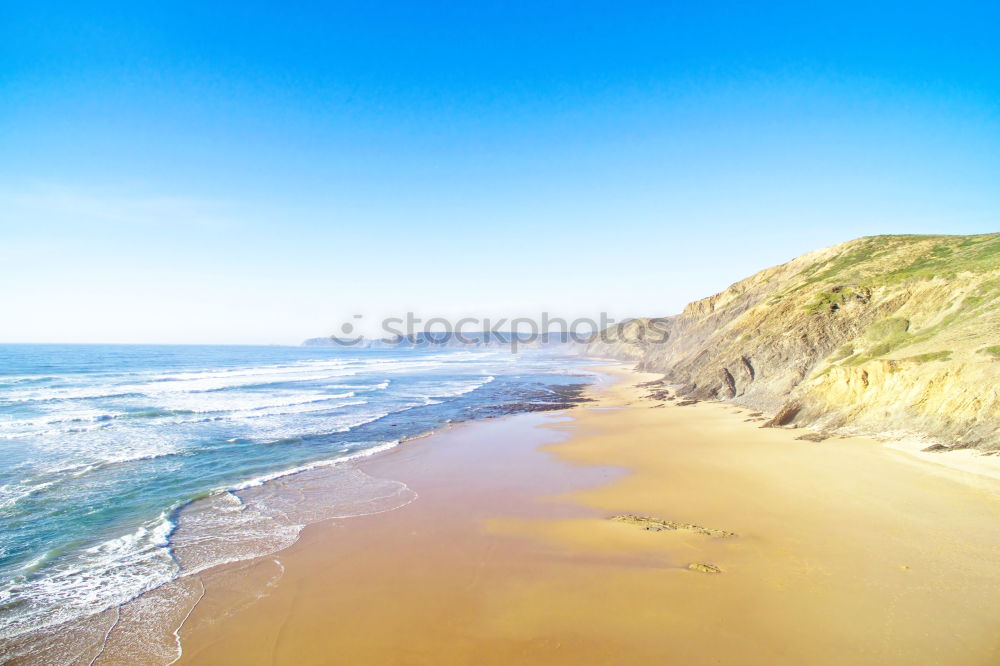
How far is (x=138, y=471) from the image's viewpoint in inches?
623

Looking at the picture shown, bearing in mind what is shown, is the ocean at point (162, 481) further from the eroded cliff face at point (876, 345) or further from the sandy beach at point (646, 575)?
the eroded cliff face at point (876, 345)

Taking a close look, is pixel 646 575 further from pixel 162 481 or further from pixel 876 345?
A: pixel 876 345

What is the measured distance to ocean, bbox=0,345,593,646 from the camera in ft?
30.0

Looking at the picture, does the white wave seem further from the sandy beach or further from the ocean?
the sandy beach

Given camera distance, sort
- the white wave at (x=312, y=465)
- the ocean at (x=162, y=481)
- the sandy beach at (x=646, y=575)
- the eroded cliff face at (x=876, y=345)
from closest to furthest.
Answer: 1. the sandy beach at (x=646, y=575)
2. the ocean at (x=162, y=481)
3. the white wave at (x=312, y=465)
4. the eroded cliff face at (x=876, y=345)

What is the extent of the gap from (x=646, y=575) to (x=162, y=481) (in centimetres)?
1517

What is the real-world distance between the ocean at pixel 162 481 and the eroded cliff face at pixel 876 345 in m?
14.1

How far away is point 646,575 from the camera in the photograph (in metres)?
8.58

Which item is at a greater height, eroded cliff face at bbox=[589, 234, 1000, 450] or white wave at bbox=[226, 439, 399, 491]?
eroded cliff face at bbox=[589, 234, 1000, 450]

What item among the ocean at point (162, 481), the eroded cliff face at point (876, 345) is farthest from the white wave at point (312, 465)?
the eroded cliff face at point (876, 345)

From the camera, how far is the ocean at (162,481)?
30.0ft

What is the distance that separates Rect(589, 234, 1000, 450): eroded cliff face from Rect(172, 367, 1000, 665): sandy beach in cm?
251

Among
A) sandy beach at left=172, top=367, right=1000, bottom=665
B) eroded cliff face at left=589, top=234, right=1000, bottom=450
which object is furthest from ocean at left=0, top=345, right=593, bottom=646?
eroded cliff face at left=589, top=234, right=1000, bottom=450

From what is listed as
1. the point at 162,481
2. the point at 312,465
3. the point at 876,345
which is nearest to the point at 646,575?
the point at 312,465
